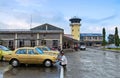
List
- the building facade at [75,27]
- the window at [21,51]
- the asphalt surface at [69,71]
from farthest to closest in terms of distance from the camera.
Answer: the building facade at [75,27]
the window at [21,51]
the asphalt surface at [69,71]

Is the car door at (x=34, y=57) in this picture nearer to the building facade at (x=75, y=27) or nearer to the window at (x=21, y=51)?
the window at (x=21, y=51)

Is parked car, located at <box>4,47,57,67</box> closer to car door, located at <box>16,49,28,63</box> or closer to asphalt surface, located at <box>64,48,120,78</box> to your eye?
car door, located at <box>16,49,28,63</box>

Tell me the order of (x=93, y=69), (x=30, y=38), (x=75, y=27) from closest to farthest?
(x=93, y=69) → (x=30, y=38) → (x=75, y=27)

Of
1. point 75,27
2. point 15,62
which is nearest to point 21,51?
point 15,62

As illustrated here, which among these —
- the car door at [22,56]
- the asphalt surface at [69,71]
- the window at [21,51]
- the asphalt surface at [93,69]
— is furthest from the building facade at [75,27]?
the car door at [22,56]

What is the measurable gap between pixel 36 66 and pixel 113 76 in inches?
310

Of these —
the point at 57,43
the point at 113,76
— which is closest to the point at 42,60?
the point at 113,76

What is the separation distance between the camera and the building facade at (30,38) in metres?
61.0

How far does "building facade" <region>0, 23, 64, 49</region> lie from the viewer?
61.0 meters

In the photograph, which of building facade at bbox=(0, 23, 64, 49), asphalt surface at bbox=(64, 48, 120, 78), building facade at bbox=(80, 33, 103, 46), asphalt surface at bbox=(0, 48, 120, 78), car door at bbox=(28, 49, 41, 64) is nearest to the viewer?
asphalt surface at bbox=(0, 48, 120, 78)

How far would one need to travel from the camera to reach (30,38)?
202ft

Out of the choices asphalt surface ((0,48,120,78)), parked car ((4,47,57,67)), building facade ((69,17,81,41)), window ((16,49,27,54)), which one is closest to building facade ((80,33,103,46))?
building facade ((69,17,81,41))

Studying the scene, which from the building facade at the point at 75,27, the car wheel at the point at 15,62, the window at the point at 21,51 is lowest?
the car wheel at the point at 15,62

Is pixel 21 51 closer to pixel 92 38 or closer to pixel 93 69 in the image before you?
pixel 93 69
